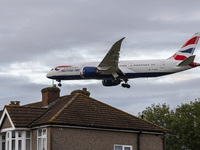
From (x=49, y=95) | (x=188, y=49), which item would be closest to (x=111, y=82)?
(x=188, y=49)

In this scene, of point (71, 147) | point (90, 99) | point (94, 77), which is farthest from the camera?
point (94, 77)

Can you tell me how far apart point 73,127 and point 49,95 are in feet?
21.7

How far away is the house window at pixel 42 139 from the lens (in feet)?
112

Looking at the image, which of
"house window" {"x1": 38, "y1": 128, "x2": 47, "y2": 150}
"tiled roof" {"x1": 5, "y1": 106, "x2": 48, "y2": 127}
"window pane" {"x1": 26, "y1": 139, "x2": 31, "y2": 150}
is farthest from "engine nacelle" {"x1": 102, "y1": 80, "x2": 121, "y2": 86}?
"house window" {"x1": 38, "y1": 128, "x2": 47, "y2": 150}

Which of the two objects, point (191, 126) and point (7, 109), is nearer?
point (7, 109)

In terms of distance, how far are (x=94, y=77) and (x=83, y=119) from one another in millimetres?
23800

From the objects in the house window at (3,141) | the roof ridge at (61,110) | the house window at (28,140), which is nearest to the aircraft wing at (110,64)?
the roof ridge at (61,110)

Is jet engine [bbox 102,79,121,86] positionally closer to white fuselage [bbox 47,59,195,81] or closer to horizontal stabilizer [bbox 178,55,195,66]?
white fuselage [bbox 47,59,195,81]

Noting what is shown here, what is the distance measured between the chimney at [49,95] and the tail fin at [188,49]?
2514 cm

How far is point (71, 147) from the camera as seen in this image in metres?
34.4

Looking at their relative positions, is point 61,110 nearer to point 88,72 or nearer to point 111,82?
point 88,72

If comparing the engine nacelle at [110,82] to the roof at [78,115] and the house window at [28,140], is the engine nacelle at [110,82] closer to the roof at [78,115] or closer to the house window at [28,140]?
the roof at [78,115]

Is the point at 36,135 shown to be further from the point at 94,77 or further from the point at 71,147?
the point at 94,77

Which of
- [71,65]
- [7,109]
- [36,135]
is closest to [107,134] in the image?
[36,135]
